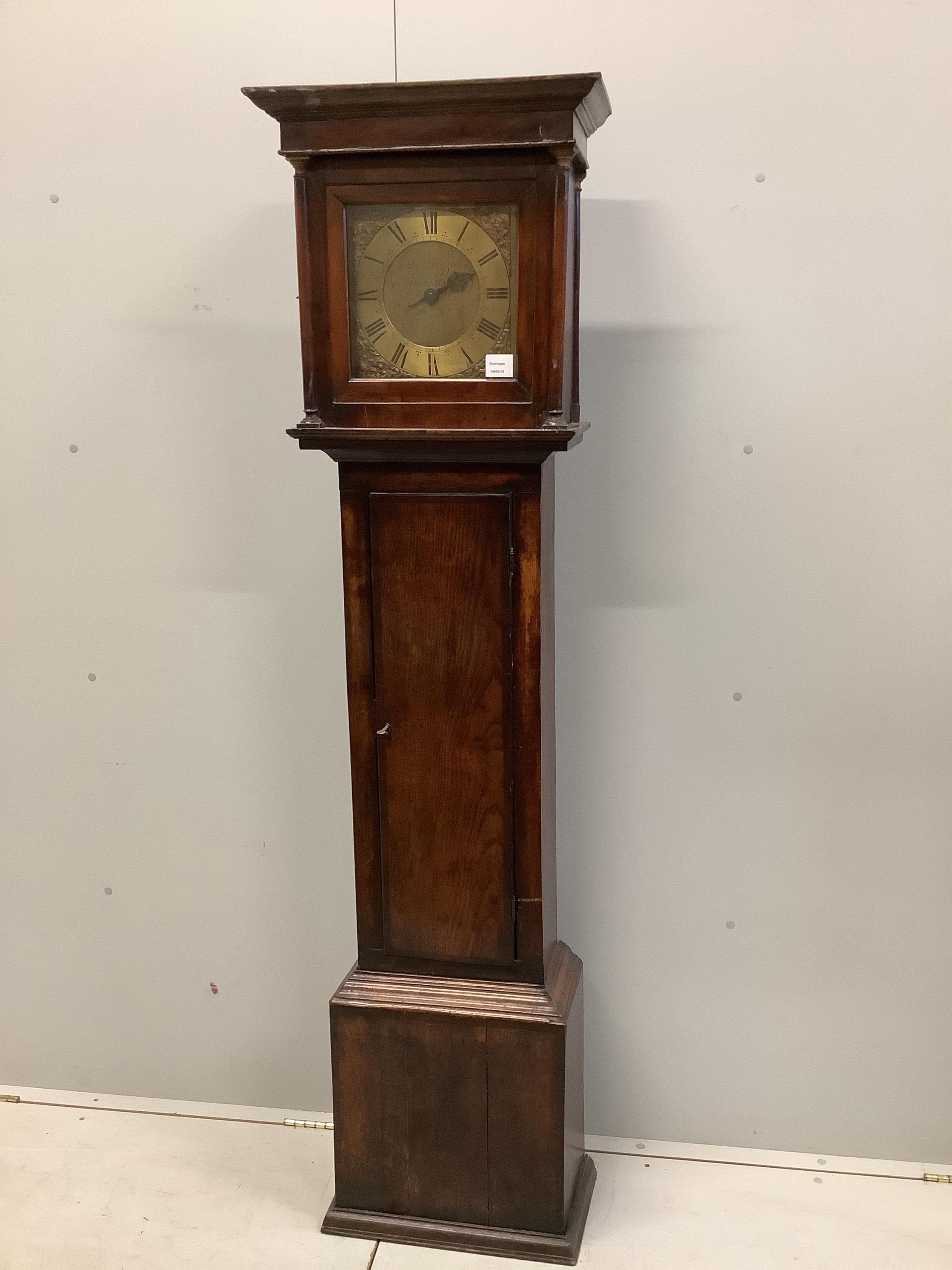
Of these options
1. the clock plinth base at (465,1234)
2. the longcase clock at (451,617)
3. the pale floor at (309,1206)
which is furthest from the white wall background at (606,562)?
the clock plinth base at (465,1234)

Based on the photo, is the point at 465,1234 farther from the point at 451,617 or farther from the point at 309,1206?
the point at 451,617

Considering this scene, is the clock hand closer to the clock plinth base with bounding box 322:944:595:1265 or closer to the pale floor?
the clock plinth base with bounding box 322:944:595:1265

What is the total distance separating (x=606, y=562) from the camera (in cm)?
221

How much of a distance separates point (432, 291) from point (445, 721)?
0.68m

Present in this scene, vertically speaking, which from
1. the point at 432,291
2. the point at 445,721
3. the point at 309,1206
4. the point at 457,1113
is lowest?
the point at 309,1206

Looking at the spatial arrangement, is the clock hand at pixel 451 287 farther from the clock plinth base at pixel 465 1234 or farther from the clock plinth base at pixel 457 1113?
the clock plinth base at pixel 465 1234

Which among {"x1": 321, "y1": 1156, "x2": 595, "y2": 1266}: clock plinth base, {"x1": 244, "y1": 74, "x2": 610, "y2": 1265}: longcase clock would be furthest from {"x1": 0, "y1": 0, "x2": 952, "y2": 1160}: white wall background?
{"x1": 321, "y1": 1156, "x2": 595, "y2": 1266}: clock plinth base

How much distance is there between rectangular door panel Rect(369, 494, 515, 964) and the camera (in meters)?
1.92

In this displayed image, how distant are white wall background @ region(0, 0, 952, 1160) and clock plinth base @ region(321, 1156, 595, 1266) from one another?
343 mm

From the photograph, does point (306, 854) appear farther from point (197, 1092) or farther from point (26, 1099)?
point (26, 1099)

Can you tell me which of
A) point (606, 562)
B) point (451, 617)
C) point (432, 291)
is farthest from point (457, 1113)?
point (432, 291)

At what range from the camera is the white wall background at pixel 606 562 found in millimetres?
2057

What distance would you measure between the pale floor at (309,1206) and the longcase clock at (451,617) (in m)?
0.08

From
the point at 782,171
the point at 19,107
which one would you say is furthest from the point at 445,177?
the point at 19,107
